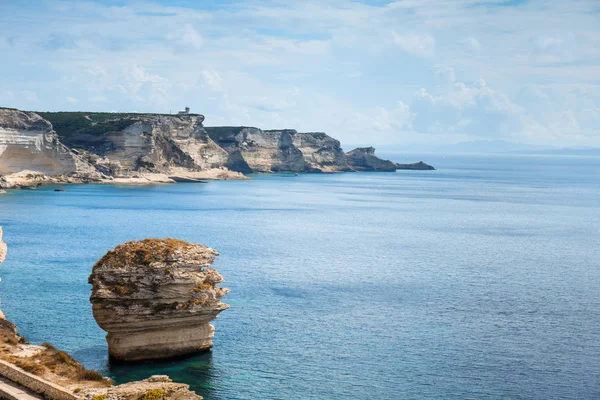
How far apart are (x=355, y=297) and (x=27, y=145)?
97.9 metres

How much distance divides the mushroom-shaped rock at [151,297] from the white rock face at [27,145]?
102161 mm

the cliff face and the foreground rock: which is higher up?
the cliff face

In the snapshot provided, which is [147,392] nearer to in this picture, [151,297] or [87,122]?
[151,297]

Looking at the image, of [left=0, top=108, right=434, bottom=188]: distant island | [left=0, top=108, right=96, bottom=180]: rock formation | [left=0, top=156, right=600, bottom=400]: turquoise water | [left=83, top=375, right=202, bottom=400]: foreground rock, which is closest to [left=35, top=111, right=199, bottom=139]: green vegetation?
[left=0, top=108, right=434, bottom=188]: distant island

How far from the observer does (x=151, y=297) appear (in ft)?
119

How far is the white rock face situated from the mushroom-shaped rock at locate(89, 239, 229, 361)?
102161mm

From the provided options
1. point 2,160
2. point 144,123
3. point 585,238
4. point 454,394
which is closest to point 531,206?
point 585,238

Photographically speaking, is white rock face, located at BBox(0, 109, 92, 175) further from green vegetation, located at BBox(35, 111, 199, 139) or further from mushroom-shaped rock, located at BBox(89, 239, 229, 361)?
mushroom-shaped rock, located at BBox(89, 239, 229, 361)

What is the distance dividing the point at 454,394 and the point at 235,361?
35.8 feet

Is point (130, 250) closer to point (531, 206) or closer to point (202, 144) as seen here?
point (531, 206)

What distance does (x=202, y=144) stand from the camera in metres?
188

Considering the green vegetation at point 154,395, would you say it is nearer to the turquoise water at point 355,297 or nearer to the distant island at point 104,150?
the turquoise water at point 355,297

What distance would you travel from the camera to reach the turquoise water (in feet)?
119

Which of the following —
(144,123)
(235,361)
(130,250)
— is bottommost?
(235,361)
